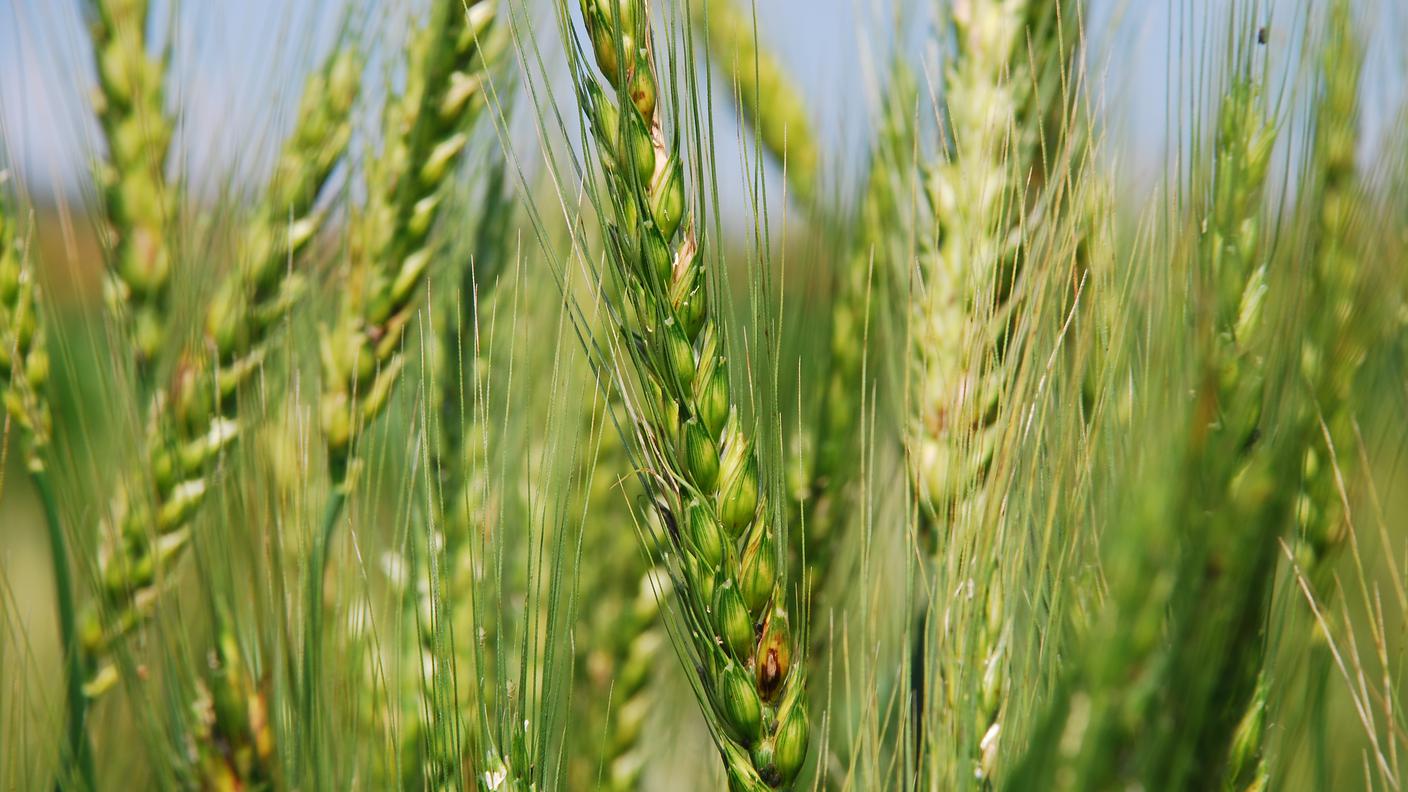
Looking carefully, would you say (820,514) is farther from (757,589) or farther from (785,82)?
(785,82)

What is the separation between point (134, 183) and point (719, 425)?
1.82ft

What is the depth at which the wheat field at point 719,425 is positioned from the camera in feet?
1.70

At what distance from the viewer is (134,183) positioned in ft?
2.74

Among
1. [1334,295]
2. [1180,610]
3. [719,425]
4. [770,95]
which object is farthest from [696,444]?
[770,95]

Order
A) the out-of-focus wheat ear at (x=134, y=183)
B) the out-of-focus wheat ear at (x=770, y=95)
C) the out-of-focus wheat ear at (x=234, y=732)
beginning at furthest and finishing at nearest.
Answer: the out-of-focus wheat ear at (x=770, y=95)
the out-of-focus wheat ear at (x=134, y=183)
the out-of-focus wheat ear at (x=234, y=732)

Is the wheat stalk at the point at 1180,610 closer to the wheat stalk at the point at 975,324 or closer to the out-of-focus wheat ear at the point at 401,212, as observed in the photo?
the wheat stalk at the point at 975,324

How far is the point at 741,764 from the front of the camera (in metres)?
0.57

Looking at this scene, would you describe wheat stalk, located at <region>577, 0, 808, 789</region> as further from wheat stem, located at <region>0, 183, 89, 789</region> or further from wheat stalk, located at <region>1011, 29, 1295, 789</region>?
wheat stem, located at <region>0, 183, 89, 789</region>

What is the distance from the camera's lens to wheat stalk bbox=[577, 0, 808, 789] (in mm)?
563

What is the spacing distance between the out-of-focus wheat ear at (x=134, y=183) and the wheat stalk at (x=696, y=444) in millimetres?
441

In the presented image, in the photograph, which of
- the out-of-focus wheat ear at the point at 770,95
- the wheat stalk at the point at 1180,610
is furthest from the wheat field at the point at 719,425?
the out-of-focus wheat ear at the point at 770,95

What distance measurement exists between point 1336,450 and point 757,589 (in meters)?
0.49

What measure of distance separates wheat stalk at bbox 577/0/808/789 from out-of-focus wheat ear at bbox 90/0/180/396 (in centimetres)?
44

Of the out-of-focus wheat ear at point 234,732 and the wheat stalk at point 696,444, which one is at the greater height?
the wheat stalk at point 696,444
